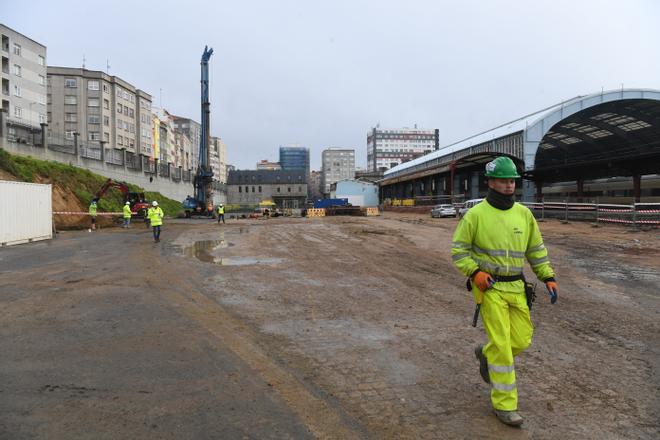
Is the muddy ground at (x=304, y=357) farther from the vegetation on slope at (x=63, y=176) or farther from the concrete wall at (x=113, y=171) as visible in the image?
the concrete wall at (x=113, y=171)

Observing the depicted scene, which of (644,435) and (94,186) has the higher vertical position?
(94,186)

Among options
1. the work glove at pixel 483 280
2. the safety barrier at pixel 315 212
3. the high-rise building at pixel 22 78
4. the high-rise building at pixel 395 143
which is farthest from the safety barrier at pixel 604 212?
the high-rise building at pixel 395 143

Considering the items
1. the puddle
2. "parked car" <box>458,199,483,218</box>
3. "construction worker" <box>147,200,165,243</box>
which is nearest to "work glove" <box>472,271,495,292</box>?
the puddle

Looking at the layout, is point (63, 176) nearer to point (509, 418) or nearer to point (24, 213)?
point (24, 213)

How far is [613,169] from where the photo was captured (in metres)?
27.2

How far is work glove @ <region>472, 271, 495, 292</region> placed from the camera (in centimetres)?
325

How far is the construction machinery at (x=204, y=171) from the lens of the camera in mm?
38469

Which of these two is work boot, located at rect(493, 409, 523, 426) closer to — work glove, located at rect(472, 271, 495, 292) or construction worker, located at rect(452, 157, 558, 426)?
construction worker, located at rect(452, 157, 558, 426)

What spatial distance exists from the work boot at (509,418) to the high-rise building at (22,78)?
2297 inches

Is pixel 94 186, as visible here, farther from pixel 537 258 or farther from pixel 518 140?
pixel 537 258

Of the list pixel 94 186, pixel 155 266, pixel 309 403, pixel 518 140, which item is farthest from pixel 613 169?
pixel 94 186

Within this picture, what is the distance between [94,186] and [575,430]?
37538 mm

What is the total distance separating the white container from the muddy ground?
796 cm

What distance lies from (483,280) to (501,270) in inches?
9.6
